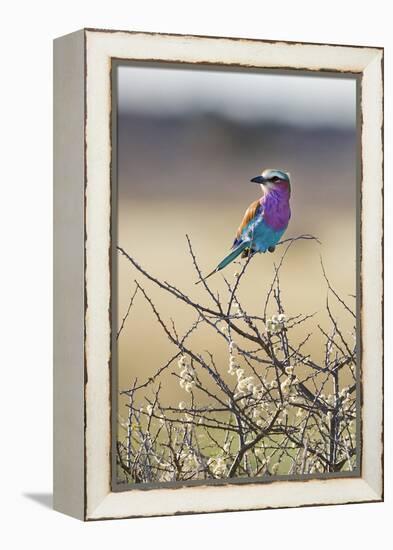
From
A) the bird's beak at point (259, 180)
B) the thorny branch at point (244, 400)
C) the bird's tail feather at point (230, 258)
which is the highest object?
the bird's beak at point (259, 180)

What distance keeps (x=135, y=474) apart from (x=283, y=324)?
84 centimetres

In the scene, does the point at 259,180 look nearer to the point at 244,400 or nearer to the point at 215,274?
the point at 215,274

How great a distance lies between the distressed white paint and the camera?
589cm

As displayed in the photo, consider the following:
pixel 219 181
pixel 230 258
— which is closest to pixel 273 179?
pixel 219 181

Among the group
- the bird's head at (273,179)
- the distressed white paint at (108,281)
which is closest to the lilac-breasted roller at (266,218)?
the bird's head at (273,179)

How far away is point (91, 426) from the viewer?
589 centimetres

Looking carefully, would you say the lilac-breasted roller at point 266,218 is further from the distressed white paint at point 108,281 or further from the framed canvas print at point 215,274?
the distressed white paint at point 108,281

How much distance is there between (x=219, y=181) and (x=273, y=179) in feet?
0.76

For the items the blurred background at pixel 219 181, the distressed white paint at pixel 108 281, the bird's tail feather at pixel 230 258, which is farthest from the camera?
the bird's tail feather at pixel 230 258

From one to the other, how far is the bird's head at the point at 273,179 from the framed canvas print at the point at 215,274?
12mm

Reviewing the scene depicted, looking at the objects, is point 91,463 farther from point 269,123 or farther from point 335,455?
point 269,123

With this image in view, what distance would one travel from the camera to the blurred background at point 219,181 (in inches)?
237

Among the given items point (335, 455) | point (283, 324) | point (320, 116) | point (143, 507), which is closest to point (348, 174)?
point (320, 116)

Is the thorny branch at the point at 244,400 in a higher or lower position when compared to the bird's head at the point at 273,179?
lower
